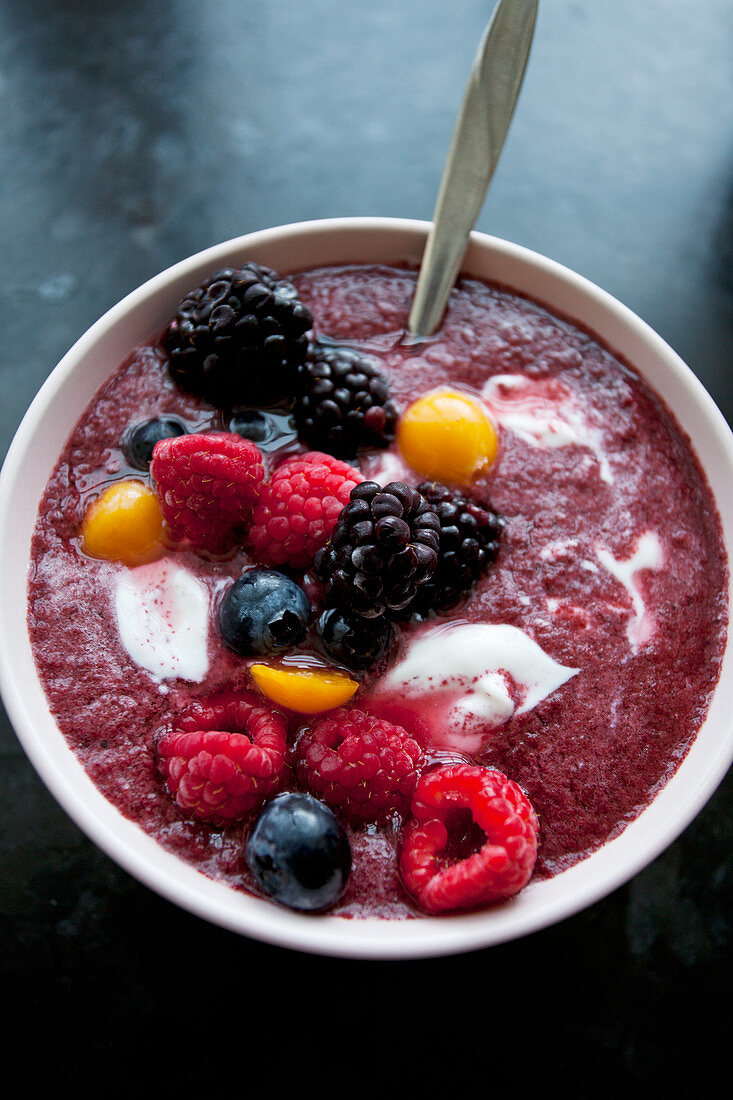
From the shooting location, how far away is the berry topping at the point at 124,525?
167cm

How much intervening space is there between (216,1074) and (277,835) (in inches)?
29.0

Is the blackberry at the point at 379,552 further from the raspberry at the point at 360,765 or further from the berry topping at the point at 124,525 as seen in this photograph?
the berry topping at the point at 124,525

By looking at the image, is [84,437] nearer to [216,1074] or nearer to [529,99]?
[216,1074]

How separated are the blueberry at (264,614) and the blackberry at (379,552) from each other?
9 centimetres

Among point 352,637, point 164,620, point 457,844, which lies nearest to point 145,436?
point 164,620

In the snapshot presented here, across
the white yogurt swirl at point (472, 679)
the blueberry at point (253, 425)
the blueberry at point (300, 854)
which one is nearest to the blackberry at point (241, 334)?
the blueberry at point (253, 425)

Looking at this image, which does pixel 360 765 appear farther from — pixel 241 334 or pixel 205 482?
pixel 241 334

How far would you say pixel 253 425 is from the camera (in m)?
1.78

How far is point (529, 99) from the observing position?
248 centimetres

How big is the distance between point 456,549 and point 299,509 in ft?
0.99

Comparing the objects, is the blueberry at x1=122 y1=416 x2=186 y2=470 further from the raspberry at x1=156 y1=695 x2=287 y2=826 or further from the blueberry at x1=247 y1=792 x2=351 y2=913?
the blueberry at x1=247 y1=792 x2=351 y2=913

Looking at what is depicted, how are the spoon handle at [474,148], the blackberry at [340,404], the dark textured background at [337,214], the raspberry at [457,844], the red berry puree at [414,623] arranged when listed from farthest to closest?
1. the dark textured background at [337,214]
2. the blackberry at [340,404]
3. the spoon handle at [474,148]
4. the red berry puree at [414,623]
5. the raspberry at [457,844]

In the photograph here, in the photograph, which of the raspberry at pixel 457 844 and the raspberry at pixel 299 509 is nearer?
the raspberry at pixel 457 844

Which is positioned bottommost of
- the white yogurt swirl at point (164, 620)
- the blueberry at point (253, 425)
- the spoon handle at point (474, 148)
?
the white yogurt swirl at point (164, 620)
